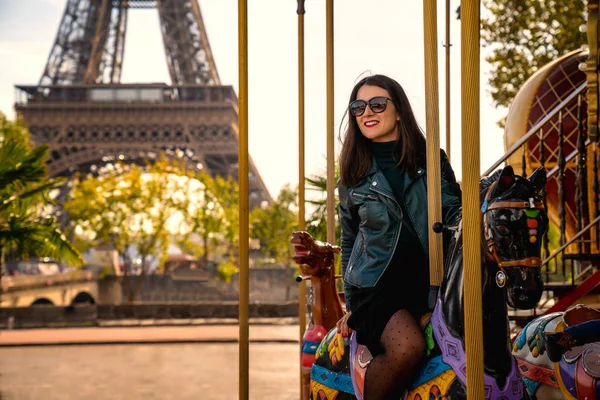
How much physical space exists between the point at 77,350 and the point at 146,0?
32.7m

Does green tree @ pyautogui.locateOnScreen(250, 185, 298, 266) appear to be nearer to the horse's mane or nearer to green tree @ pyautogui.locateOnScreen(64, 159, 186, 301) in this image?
green tree @ pyautogui.locateOnScreen(64, 159, 186, 301)

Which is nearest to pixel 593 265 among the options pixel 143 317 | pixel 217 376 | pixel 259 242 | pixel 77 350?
pixel 217 376

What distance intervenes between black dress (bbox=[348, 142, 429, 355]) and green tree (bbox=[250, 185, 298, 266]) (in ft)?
119

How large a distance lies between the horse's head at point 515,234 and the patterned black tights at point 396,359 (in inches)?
16.6

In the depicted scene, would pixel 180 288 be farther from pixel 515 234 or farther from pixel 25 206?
pixel 515 234

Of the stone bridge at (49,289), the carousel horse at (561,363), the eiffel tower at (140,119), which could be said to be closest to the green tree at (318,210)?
the carousel horse at (561,363)

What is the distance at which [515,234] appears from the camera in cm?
258

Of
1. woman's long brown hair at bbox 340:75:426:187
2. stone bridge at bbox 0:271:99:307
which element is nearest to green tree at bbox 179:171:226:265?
stone bridge at bbox 0:271:99:307

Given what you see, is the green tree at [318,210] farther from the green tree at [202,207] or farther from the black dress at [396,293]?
the green tree at [202,207]

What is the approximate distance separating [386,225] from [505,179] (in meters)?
0.59

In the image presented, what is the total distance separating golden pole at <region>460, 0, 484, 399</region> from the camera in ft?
8.51

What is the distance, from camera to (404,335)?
116 inches

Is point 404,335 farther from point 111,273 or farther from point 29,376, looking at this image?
point 111,273

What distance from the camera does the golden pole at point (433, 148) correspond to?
10.1 ft
